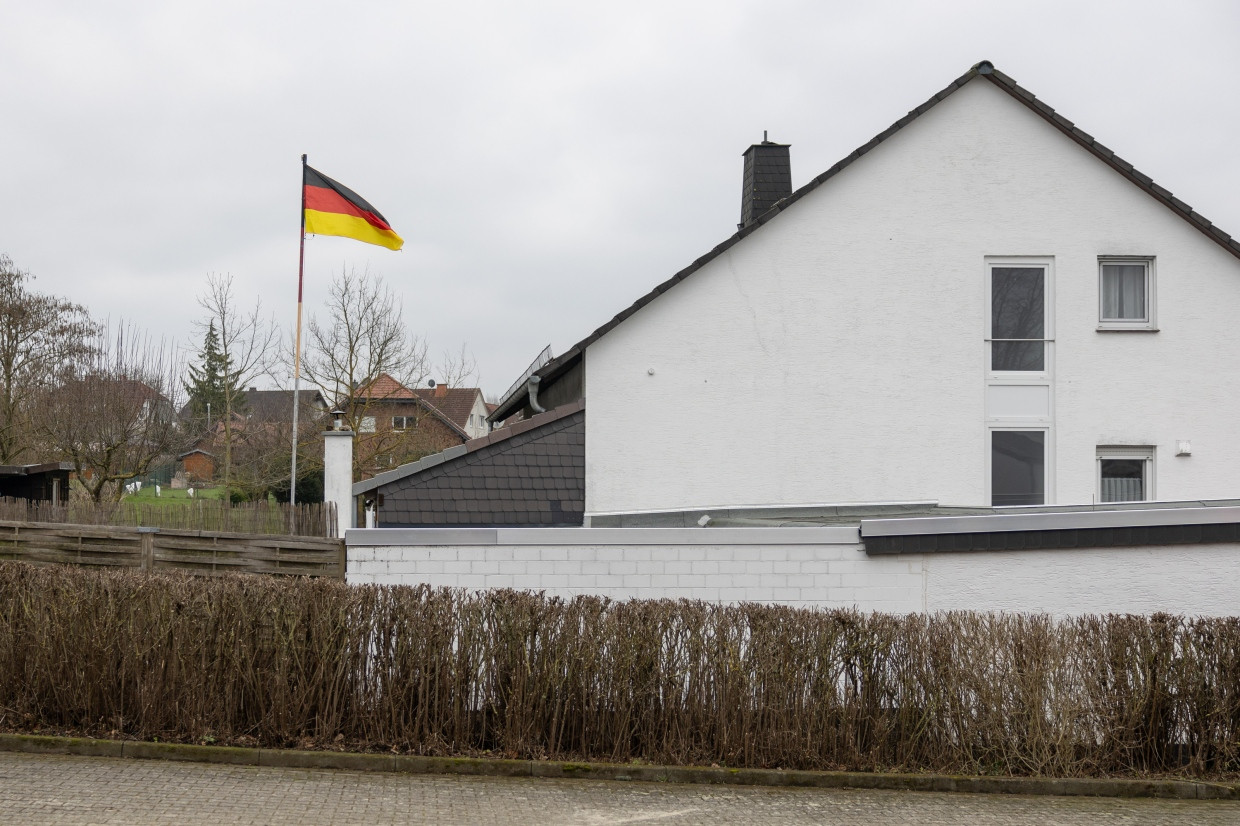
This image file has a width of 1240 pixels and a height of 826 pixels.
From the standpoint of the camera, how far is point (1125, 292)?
635 inches

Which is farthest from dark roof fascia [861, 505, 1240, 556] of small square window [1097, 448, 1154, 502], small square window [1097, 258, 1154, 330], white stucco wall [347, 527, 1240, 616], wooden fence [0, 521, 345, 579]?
small square window [1097, 258, 1154, 330]

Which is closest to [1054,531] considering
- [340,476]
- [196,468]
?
[340,476]

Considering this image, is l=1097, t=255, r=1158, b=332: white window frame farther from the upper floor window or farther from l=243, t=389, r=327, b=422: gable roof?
l=243, t=389, r=327, b=422: gable roof

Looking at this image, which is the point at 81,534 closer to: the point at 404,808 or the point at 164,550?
the point at 164,550

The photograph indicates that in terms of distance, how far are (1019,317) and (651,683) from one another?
10615 mm

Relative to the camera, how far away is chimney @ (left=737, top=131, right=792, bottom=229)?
20.7 metres

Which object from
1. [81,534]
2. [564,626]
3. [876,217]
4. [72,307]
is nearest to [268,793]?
[564,626]

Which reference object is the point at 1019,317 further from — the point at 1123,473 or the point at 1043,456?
the point at 1123,473

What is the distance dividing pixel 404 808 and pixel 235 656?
1.82 metres

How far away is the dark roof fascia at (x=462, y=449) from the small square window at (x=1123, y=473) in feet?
24.7

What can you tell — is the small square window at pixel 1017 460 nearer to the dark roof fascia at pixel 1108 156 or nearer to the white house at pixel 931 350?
the white house at pixel 931 350

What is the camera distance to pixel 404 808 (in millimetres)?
6594

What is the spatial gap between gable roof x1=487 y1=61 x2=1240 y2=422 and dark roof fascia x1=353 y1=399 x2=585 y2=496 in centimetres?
85

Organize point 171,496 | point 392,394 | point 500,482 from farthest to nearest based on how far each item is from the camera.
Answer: point 171,496 < point 392,394 < point 500,482
